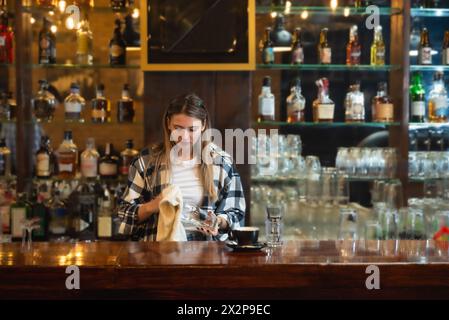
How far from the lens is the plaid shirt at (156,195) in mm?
2807

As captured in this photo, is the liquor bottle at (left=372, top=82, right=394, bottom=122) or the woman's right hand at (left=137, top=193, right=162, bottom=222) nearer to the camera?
the woman's right hand at (left=137, top=193, right=162, bottom=222)

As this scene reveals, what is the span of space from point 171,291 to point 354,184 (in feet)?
7.06

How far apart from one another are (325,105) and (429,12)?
761 millimetres

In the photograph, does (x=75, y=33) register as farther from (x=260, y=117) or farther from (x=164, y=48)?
(x=260, y=117)

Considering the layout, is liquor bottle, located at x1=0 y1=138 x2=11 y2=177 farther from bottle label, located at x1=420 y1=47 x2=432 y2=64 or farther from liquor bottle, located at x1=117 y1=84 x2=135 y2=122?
bottle label, located at x1=420 y1=47 x2=432 y2=64

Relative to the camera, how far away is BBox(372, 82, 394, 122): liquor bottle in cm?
385

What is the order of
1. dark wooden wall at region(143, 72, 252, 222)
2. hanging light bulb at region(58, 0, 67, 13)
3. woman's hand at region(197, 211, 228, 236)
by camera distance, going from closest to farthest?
1. woman's hand at region(197, 211, 228, 236)
2. dark wooden wall at region(143, 72, 252, 222)
3. hanging light bulb at region(58, 0, 67, 13)

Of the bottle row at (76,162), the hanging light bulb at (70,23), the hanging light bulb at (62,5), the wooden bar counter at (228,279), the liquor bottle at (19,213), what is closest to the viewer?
the wooden bar counter at (228,279)

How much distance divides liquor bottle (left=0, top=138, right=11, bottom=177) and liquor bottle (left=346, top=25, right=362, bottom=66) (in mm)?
1927

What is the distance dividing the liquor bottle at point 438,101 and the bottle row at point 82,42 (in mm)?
1641

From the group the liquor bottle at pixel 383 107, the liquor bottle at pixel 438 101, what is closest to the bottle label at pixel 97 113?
the liquor bottle at pixel 383 107

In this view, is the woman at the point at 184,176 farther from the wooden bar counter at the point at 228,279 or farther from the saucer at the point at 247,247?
the wooden bar counter at the point at 228,279

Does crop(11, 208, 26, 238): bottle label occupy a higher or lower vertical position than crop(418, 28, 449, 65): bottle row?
lower

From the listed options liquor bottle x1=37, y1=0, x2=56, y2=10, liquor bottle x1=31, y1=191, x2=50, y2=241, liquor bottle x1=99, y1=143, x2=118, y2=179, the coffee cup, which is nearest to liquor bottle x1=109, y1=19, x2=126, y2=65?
liquor bottle x1=37, y1=0, x2=56, y2=10
